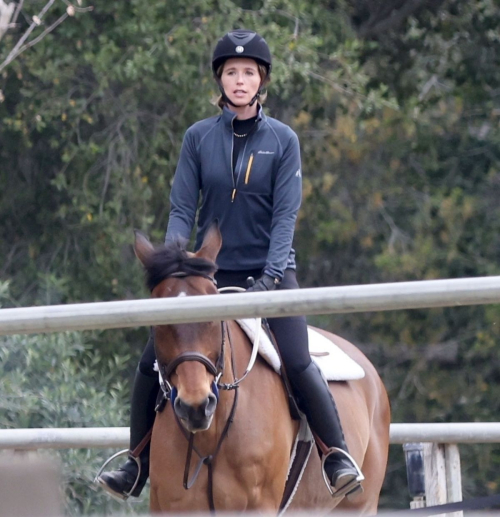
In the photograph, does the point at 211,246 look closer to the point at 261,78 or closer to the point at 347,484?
the point at 261,78

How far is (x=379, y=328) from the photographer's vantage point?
47.9ft

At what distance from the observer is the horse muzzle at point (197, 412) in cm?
383

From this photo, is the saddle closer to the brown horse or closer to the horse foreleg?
the brown horse

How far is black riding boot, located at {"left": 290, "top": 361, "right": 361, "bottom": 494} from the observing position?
442 centimetres

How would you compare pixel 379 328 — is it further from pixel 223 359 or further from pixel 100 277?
pixel 223 359

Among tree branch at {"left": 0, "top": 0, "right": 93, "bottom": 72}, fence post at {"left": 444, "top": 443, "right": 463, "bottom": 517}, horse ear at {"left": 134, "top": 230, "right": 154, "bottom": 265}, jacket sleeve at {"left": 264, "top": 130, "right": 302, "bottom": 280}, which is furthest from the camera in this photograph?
tree branch at {"left": 0, "top": 0, "right": 93, "bottom": 72}

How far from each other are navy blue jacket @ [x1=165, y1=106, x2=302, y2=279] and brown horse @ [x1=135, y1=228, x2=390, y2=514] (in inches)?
12.1

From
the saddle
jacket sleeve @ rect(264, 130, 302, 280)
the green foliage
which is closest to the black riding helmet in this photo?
jacket sleeve @ rect(264, 130, 302, 280)

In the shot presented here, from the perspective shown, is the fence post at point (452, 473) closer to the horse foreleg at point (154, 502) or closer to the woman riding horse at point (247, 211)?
the woman riding horse at point (247, 211)

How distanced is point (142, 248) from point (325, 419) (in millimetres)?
1042

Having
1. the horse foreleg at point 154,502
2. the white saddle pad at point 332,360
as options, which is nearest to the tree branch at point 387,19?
the white saddle pad at point 332,360

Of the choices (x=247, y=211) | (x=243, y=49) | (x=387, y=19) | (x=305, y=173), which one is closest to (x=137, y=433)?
(x=247, y=211)

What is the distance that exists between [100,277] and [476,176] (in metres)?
5.26

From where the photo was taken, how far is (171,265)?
4.11 meters
